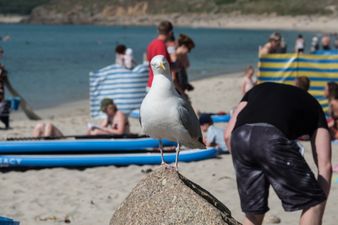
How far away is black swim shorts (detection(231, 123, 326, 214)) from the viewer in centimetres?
449

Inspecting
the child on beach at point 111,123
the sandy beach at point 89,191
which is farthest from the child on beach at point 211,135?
the child on beach at point 111,123

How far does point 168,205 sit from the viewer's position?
4.20m

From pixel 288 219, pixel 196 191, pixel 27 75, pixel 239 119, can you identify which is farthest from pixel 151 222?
pixel 27 75

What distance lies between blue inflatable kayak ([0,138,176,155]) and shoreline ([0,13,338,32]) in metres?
80.7

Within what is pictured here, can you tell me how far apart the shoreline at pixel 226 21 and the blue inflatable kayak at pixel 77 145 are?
80744 mm

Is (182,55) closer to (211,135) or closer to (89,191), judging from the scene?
(211,135)

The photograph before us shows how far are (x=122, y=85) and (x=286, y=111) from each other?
32.5 ft

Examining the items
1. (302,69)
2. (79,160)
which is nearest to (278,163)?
(79,160)

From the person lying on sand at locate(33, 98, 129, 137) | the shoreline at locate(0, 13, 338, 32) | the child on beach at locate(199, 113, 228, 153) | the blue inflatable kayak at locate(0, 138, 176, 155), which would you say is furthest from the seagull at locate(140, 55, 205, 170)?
the shoreline at locate(0, 13, 338, 32)

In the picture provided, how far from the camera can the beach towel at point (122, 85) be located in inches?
561

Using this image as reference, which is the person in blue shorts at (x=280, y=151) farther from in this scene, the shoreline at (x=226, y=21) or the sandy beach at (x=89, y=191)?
the shoreline at (x=226, y=21)

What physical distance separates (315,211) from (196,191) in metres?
0.76

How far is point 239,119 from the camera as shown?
4.70 meters

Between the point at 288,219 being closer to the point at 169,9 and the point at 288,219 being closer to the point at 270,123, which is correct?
the point at 270,123
